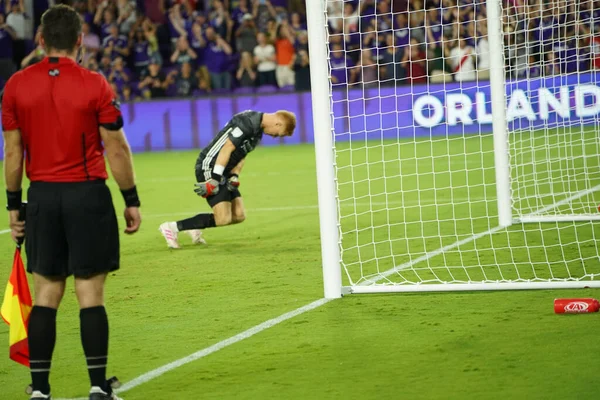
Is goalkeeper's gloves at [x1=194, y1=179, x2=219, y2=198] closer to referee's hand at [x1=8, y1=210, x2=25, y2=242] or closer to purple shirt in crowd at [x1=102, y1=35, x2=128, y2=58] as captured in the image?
referee's hand at [x1=8, y1=210, x2=25, y2=242]

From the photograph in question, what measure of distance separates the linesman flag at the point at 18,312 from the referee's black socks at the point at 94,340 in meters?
0.51

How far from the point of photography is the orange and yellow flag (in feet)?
17.5

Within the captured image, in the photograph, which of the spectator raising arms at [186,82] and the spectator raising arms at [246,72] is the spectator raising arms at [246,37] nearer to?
Result: the spectator raising arms at [246,72]

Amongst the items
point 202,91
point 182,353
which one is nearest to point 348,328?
point 182,353

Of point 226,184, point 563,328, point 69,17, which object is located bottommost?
point 563,328

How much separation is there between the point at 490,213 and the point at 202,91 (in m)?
13.9

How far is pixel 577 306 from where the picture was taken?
21.4 ft

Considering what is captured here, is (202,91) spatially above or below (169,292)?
above

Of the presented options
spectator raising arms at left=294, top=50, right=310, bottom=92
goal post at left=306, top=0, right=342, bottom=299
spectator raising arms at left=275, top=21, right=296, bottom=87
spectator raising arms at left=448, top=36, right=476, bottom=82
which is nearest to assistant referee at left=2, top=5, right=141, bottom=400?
goal post at left=306, top=0, right=342, bottom=299

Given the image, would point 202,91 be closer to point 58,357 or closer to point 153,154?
point 153,154

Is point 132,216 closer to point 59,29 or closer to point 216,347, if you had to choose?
point 59,29

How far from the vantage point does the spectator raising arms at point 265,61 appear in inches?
979

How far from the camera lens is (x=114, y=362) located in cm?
599

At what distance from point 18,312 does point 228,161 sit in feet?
15.4
